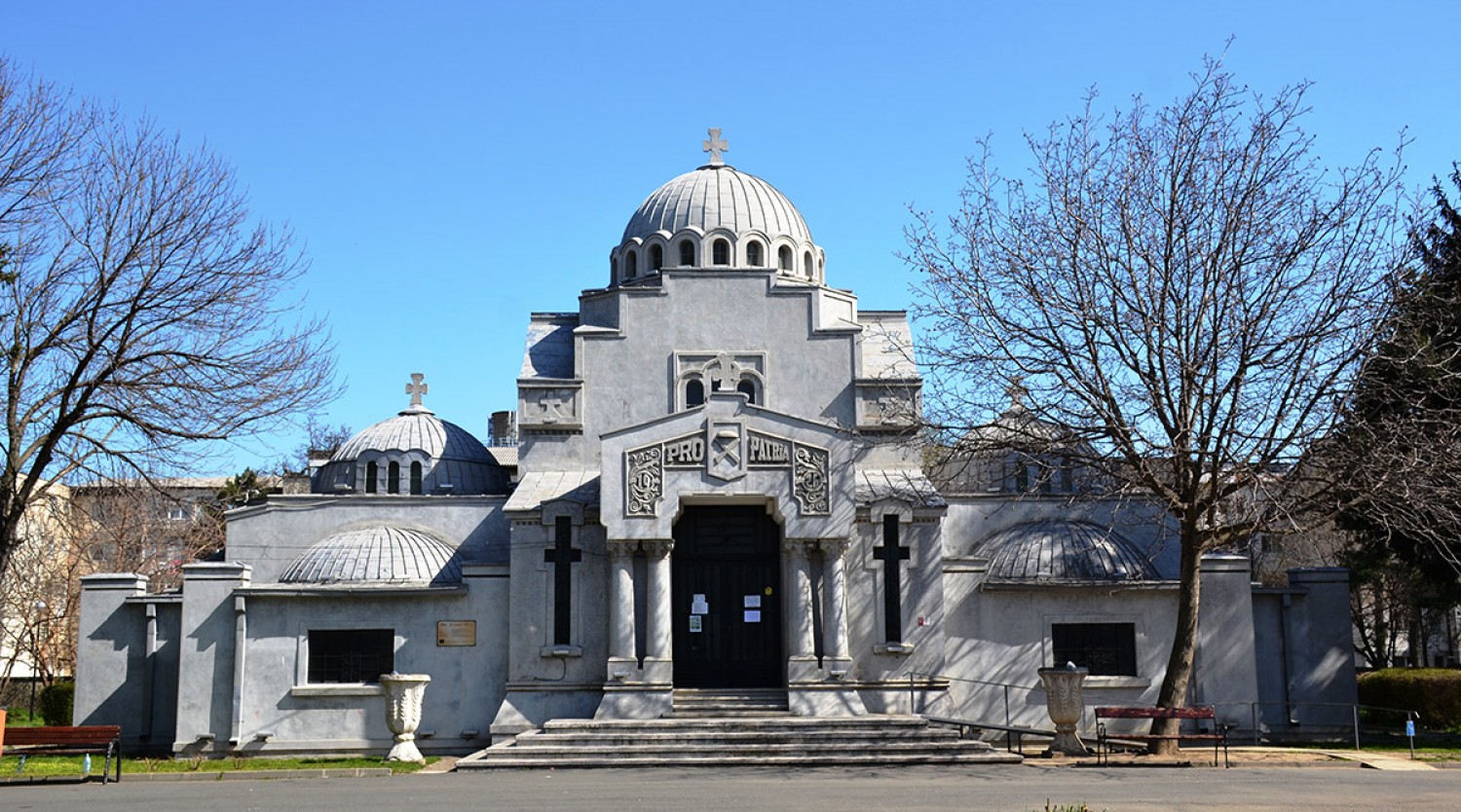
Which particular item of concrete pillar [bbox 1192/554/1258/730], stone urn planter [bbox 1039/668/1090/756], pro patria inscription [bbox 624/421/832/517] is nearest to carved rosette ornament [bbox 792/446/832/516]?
pro patria inscription [bbox 624/421/832/517]

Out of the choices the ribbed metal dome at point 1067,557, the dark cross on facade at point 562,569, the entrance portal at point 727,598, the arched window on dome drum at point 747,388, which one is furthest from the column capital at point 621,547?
the ribbed metal dome at point 1067,557

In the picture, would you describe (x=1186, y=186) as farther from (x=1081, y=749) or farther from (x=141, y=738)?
(x=141, y=738)

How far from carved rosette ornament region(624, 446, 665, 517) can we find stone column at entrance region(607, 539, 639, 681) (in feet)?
2.25

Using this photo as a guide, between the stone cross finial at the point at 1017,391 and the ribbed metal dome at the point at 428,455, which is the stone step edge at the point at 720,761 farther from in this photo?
the ribbed metal dome at the point at 428,455

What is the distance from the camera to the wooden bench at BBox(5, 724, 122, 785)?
2152cm

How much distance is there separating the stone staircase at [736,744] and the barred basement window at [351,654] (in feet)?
13.3

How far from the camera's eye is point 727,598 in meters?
27.8

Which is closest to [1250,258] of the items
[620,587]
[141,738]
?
[620,587]

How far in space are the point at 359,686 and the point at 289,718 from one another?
1.46 m

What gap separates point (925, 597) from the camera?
89.4 feet

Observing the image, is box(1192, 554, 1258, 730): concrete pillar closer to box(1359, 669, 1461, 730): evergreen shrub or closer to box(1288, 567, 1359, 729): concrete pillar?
box(1288, 567, 1359, 729): concrete pillar

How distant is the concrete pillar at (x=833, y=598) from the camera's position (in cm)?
2620

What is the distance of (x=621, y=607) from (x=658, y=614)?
71cm

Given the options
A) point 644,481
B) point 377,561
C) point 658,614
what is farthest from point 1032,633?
point 377,561
